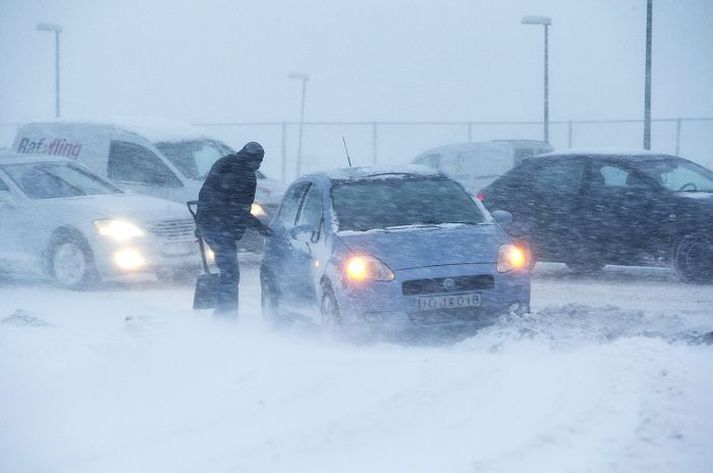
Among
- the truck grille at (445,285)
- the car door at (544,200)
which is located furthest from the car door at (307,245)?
the car door at (544,200)

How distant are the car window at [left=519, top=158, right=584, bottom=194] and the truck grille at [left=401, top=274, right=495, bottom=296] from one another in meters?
5.62

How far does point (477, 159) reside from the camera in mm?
25312

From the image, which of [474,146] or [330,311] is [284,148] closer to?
[474,146]

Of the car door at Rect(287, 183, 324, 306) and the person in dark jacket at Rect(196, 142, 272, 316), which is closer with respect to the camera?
the car door at Rect(287, 183, 324, 306)

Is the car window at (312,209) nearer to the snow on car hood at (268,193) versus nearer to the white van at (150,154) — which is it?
the white van at (150,154)

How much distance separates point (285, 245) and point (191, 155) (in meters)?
7.19

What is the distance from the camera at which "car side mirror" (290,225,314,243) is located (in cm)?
966

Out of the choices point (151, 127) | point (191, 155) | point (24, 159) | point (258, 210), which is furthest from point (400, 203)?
point (151, 127)

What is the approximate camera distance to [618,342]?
738cm

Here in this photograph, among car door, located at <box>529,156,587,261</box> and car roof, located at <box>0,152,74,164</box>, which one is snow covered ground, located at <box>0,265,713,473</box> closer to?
car door, located at <box>529,156,587,261</box>

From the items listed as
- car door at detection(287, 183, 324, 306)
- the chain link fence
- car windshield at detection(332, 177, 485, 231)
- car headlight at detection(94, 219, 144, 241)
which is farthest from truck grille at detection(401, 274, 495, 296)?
the chain link fence

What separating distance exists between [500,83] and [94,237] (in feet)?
157

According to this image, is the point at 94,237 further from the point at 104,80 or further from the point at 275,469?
the point at 104,80

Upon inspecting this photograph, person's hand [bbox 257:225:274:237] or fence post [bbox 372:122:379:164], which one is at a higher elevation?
fence post [bbox 372:122:379:164]
